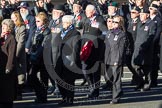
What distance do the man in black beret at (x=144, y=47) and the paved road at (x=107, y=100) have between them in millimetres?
269

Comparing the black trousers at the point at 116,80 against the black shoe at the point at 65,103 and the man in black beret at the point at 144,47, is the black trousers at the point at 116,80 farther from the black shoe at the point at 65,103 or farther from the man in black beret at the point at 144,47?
the man in black beret at the point at 144,47

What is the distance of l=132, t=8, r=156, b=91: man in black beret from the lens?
12.1 metres

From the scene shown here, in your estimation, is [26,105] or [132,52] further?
[132,52]

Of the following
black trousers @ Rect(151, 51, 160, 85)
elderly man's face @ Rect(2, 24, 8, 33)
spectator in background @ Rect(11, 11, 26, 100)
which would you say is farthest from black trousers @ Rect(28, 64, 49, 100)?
black trousers @ Rect(151, 51, 160, 85)

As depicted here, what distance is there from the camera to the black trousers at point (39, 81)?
10.8 meters

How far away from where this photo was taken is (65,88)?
10492 millimetres

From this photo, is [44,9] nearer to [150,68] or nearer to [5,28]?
[150,68]

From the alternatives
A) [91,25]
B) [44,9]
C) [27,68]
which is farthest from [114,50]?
[44,9]

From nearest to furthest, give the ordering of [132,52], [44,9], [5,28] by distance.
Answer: [5,28] < [132,52] < [44,9]

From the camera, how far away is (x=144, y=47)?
12.1m

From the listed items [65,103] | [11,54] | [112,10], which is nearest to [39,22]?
[65,103]

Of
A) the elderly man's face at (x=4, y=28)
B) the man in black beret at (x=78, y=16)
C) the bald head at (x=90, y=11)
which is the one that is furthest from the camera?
the man in black beret at (x=78, y=16)

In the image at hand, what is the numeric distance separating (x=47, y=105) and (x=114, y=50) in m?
1.71

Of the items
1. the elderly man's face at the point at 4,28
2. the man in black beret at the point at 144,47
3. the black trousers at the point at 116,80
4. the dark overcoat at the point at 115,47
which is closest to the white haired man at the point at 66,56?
the dark overcoat at the point at 115,47
